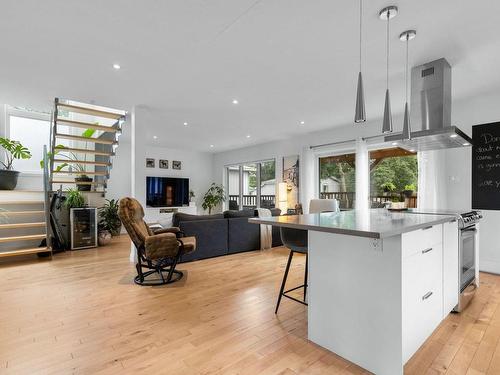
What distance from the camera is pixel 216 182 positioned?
9211mm

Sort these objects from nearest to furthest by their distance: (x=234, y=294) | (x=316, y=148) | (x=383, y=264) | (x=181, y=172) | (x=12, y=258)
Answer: (x=383, y=264), (x=234, y=294), (x=12, y=258), (x=316, y=148), (x=181, y=172)

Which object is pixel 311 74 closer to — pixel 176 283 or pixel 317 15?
pixel 317 15

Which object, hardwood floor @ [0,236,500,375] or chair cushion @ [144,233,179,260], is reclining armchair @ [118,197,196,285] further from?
hardwood floor @ [0,236,500,375]

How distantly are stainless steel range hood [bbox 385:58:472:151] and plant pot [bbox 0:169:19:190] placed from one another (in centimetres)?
565

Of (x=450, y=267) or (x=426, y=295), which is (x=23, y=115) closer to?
(x=426, y=295)

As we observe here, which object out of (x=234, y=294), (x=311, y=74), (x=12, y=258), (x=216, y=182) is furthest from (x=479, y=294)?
(x=216, y=182)

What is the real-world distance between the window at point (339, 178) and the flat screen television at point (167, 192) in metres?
4.24

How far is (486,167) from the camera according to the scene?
3793 mm

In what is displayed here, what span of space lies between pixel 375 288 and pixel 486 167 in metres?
3.48

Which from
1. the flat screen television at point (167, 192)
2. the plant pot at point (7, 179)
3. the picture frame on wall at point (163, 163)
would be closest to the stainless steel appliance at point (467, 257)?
the plant pot at point (7, 179)

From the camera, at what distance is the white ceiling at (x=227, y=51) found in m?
2.08

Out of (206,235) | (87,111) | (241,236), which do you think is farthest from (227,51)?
(241,236)

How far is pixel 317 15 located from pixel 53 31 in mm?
2239

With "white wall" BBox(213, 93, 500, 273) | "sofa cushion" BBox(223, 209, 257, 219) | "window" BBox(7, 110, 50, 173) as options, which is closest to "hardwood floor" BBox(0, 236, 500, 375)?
"white wall" BBox(213, 93, 500, 273)
